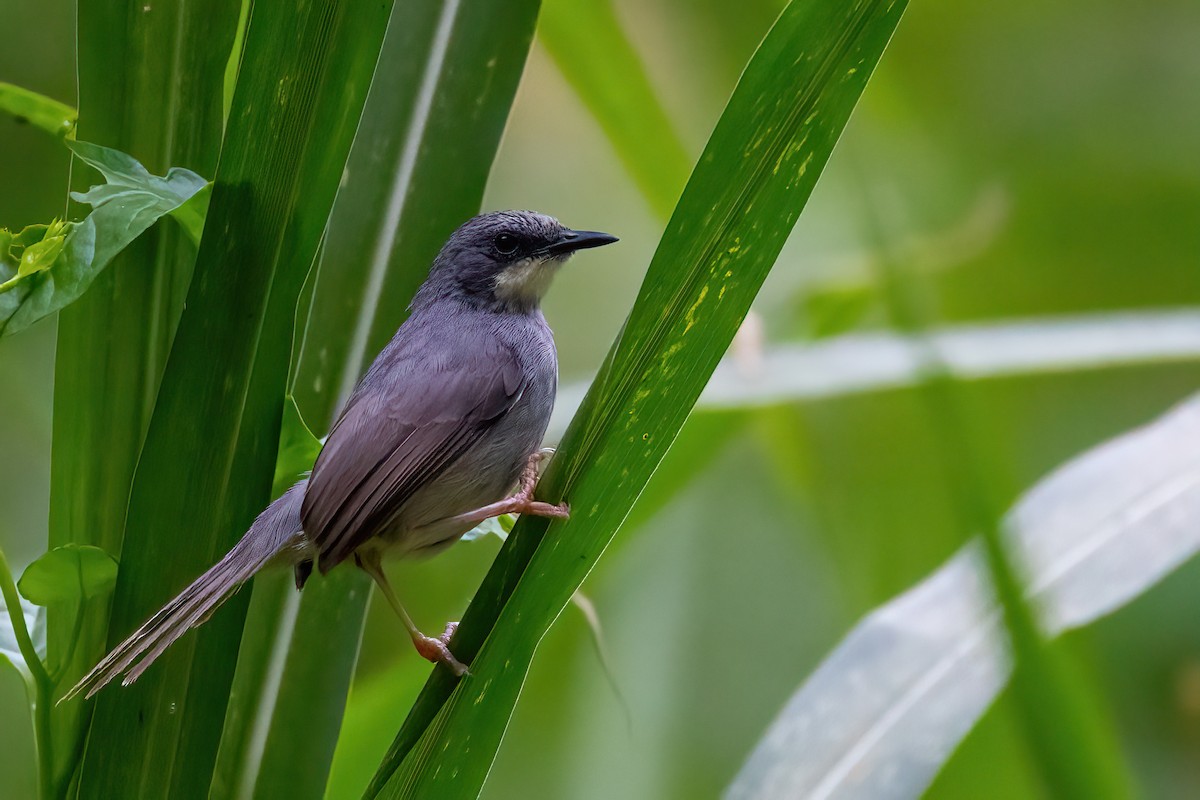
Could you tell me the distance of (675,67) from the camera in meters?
3.89

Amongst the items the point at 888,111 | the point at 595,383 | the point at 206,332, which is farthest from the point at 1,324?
the point at 888,111

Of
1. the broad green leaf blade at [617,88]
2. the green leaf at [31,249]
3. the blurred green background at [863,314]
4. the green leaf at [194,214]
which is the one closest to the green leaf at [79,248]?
the green leaf at [31,249]

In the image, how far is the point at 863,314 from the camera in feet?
9.14

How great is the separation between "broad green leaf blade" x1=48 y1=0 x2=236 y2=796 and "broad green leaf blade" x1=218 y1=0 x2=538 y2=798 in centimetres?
21

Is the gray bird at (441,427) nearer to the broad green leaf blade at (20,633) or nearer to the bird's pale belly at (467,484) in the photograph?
the bird's pale belly at (467,484)

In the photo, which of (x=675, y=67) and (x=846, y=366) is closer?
(x=846, y=366)

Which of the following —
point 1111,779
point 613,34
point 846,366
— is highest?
point 613,34

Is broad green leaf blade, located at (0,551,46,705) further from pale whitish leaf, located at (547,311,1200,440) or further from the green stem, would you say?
pale whitish leaf, located at (547,311,1200,440)

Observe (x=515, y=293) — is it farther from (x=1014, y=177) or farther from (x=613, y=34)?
(x=1014, y=177)

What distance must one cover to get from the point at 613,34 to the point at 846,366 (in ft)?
2.53

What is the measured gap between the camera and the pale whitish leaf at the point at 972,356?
6.19 ft

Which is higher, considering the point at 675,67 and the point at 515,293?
the point at 675,67

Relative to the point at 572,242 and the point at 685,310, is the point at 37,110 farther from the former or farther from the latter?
the point at 572,242

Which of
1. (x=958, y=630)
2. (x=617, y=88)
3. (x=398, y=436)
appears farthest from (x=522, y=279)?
(x=958, y=630)
